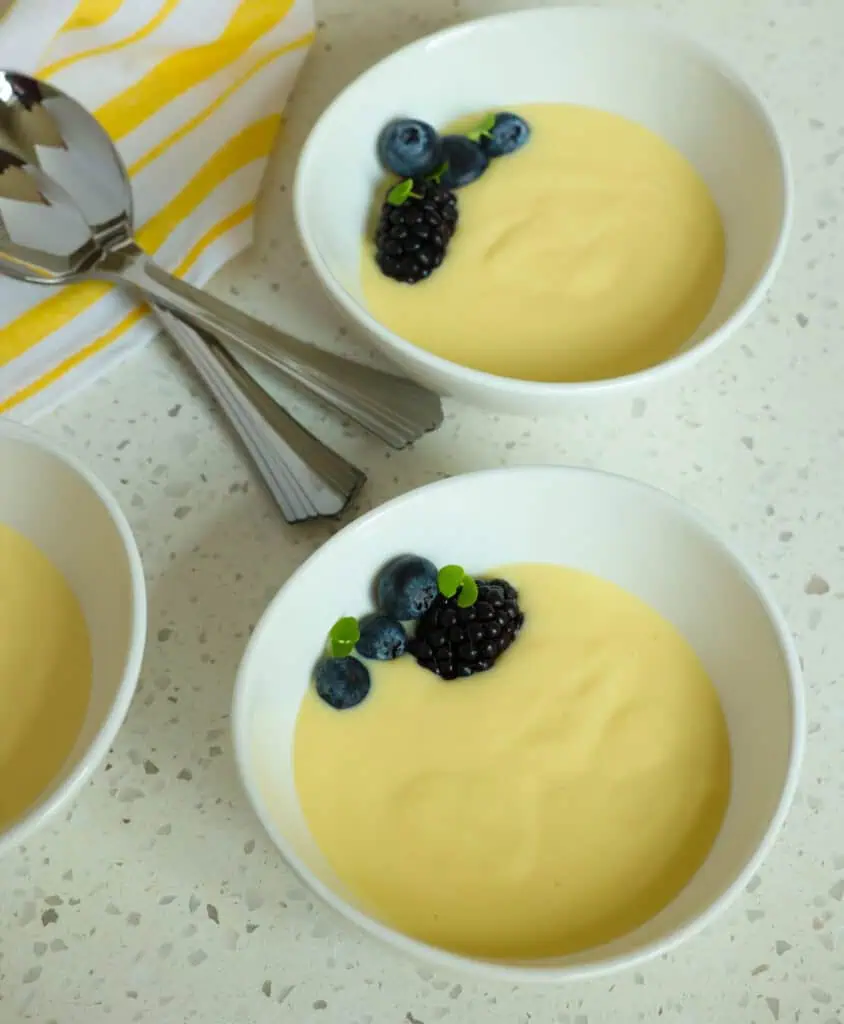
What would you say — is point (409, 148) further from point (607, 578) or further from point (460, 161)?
point (607, 578)

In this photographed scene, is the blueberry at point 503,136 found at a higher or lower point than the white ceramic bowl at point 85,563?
higher

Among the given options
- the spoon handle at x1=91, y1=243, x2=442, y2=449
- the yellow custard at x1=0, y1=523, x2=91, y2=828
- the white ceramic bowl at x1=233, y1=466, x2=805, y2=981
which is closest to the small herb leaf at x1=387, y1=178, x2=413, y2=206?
the spoon handle at x1=91, y1=243, x2=442, y2=449

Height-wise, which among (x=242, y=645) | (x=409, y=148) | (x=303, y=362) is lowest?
→ (x=242, y=645)

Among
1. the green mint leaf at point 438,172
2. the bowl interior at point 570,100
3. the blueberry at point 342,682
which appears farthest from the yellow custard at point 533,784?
the green mint leaf at point 438,172

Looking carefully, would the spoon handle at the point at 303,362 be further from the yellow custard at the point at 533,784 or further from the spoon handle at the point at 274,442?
the yellow custard at the point at 533,784

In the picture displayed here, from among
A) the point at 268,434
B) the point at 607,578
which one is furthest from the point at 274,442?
the point at 607,578

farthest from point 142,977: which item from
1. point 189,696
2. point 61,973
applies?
point 189,696

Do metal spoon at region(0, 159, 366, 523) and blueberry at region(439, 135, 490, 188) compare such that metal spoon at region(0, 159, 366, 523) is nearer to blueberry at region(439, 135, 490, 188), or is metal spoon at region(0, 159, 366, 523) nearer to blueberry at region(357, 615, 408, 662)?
blueberry at region(357, 615, 408, 662)
